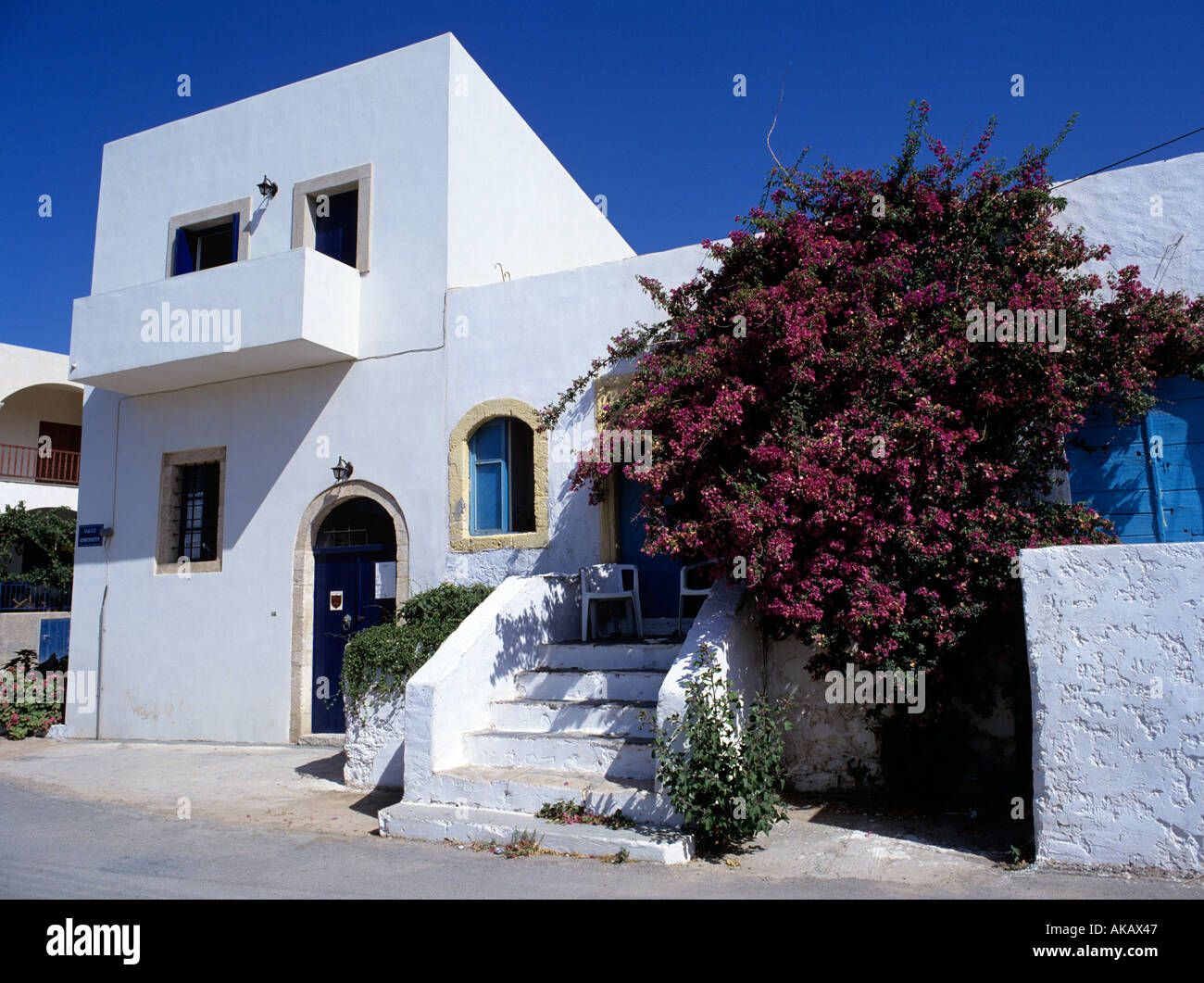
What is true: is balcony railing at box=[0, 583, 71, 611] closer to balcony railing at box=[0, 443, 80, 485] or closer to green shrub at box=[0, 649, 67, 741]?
green shrub at box=[0, 649, 67, 741]

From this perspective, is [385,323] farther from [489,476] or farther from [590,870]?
[590,870]

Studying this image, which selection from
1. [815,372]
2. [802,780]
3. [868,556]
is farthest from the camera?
[802,780]

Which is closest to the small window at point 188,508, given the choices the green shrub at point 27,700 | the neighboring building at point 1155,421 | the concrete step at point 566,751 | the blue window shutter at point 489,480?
the green shrub at point 27,700

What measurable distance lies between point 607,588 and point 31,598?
12.8 m

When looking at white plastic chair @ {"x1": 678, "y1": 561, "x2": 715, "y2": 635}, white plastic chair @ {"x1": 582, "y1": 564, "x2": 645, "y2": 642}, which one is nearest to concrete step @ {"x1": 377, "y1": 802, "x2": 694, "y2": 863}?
white plastic chair @ {"x1": 582, "y1": 564, "x2": 645, "y2": 642}

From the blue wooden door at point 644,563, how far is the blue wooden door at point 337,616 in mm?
2851

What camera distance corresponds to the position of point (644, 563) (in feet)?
29.0

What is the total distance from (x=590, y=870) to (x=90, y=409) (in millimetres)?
10378

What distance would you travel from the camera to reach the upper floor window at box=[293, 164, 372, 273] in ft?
34.8

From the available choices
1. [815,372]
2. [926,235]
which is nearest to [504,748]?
[815,372]

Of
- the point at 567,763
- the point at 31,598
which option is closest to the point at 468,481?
the point at 567,763

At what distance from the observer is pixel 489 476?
9516 millimetres

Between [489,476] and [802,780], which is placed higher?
[489,476]

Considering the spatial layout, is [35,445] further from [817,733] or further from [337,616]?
[817,733]
